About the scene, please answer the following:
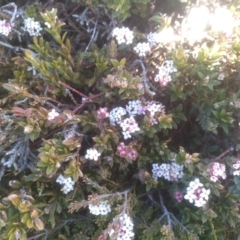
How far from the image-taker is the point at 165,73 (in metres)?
1.88

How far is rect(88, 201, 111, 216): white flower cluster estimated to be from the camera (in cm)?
181

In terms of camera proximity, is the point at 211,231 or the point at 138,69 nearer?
the point at 211,231

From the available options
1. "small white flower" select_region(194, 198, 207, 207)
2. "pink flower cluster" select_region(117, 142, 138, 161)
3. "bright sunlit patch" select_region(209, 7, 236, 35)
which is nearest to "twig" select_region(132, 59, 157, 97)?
"pink flower cluster" select_region(117, 142, 138, 161)

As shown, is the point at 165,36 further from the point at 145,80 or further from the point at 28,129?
the point at 28,129

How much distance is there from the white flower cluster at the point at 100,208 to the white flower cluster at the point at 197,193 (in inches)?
13.7

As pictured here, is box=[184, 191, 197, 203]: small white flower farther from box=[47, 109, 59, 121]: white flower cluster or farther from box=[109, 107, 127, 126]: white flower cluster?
box=[47, 109, 59, 121]: white flower cluster

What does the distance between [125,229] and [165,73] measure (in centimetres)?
71

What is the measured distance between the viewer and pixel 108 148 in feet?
6.02

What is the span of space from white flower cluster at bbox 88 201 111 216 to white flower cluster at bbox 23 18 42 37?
0.93m

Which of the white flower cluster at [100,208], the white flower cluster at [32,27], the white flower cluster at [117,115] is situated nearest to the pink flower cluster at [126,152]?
the white flower cluster at [117,115]

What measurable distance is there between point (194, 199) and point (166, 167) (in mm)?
219

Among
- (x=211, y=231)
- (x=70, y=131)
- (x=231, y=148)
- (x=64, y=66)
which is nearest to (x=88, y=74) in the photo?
(x=64, y=66)

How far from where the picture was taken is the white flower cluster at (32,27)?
2.10 m

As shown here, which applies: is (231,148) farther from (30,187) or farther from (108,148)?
(30,187)
